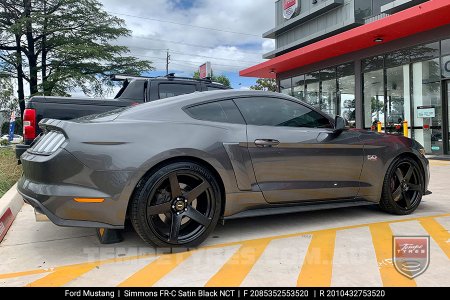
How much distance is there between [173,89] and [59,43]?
17.0 meters

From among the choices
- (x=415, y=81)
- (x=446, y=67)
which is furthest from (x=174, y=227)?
(x=415, y=81)

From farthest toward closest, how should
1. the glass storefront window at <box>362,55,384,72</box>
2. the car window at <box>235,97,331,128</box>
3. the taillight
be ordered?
the glass storefront window at <box>362,55,384,72</box>
the taillight
the car window at <box>235,97,331,128</box>

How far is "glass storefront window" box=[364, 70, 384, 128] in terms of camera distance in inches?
607

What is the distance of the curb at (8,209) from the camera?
4.33 meters

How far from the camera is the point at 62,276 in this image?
3051 mm

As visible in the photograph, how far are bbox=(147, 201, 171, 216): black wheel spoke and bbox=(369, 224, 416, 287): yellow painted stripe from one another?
5.81 feet

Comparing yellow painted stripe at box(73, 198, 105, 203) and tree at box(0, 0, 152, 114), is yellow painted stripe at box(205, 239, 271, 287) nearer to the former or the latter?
yellow painted stripe at box(73, 198, 105, 203)

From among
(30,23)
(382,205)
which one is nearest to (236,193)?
(382,205)

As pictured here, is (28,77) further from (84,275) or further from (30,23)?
(84,275)

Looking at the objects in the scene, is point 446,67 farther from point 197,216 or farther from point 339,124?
point 197,216

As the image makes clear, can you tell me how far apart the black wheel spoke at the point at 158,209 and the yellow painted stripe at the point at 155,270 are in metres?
0.39

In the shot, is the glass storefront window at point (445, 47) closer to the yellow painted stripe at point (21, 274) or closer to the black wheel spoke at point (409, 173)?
the black wheel spoke at point (409, 173)

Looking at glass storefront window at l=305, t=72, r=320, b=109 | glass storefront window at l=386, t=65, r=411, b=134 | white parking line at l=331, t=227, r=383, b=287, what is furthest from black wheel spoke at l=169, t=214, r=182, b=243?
glass storefront window at l=305, t=72, r=320, b=109

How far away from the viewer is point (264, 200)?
3891 mm
